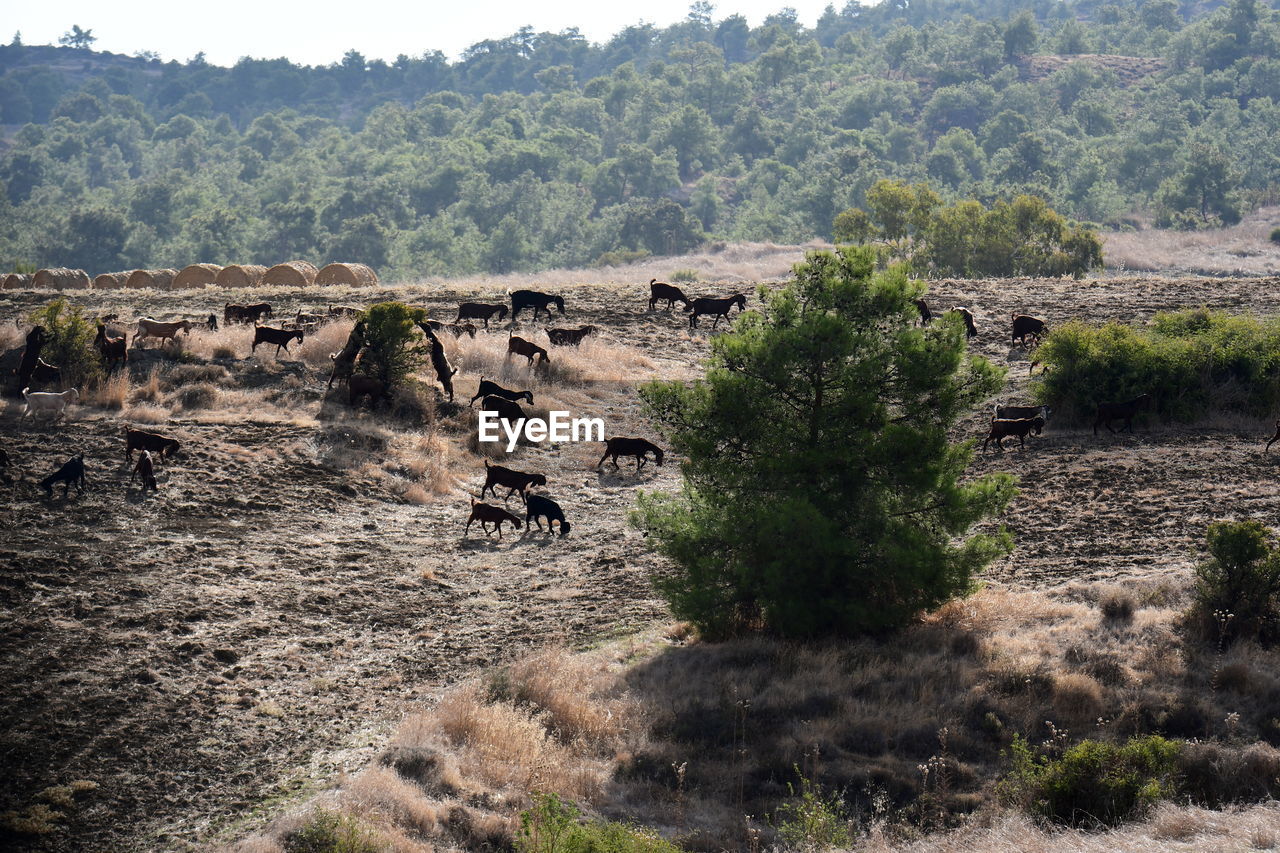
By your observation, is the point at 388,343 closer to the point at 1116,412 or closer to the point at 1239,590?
the point at 1116,412

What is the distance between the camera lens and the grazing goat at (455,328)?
29922 millimetres

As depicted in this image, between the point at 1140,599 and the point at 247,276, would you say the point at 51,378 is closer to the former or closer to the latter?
the point at 1140,599

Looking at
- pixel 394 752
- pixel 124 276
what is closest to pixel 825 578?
pixel 394 752

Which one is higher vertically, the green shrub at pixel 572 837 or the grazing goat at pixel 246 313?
the grazing goat at pixel 246 313

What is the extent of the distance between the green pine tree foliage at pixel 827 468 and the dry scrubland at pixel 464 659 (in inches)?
27.0

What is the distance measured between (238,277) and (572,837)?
3827 centimetres

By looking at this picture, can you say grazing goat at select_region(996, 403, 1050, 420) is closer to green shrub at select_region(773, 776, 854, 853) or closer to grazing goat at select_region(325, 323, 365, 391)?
grazing goat at select_region(325, 323, 365, 391)

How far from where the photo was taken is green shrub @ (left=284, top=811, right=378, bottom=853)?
31.3ft

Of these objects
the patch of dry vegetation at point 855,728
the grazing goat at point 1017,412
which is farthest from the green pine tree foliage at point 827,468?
the grazing goat at point 1017,412

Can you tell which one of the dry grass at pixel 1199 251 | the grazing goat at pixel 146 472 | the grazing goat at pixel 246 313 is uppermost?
the dry grass at pixel 1199 251

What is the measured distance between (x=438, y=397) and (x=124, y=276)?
1084 inches

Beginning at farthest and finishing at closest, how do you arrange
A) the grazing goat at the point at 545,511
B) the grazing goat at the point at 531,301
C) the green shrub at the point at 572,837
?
the grazing goat at the point at 531,301 → the grazing goat at the point at 545,511 → the green shrub at the point at 572,837

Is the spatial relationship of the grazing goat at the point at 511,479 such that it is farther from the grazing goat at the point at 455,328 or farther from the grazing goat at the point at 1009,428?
the grazing goat at the point at 1009,428

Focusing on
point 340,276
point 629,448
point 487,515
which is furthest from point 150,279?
point 487,515
